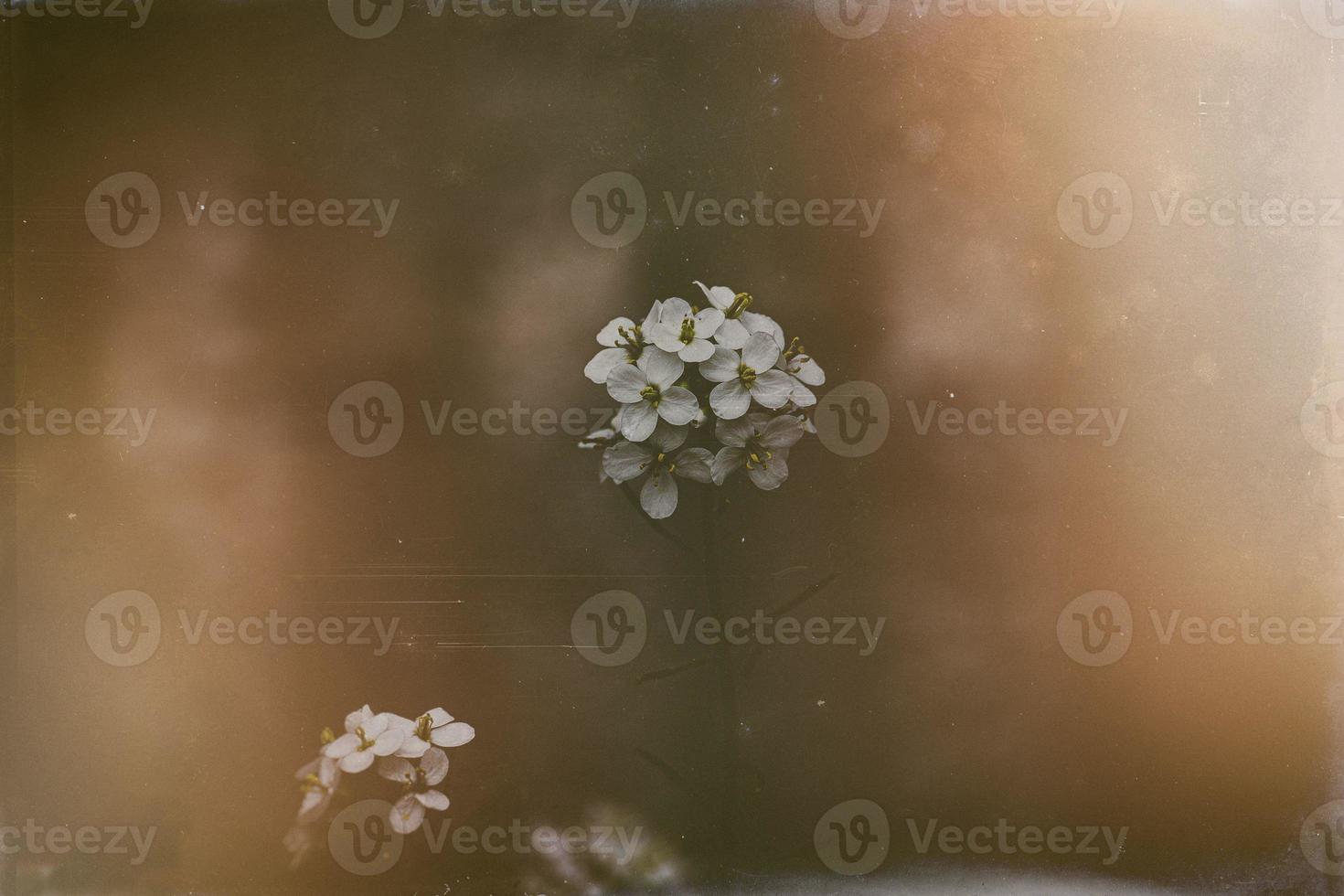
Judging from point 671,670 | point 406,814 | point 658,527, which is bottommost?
point 406,814

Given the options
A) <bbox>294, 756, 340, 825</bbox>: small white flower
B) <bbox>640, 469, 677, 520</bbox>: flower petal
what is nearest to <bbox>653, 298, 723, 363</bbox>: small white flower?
<bbox>640, 469, 677, 520</bbox>: flower petal

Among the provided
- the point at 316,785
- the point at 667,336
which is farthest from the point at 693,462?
the point at 316,785

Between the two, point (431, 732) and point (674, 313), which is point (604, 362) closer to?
point (674, 313)

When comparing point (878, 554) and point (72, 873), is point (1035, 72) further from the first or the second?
point (72, 873)

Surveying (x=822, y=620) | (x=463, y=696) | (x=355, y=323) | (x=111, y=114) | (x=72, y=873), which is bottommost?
(x=72, y=873)

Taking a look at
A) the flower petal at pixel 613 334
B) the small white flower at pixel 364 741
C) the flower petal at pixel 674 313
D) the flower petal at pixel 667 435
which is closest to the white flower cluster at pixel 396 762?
the small white flower at pixel 364 741

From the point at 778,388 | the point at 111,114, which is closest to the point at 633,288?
the point at 778,388
